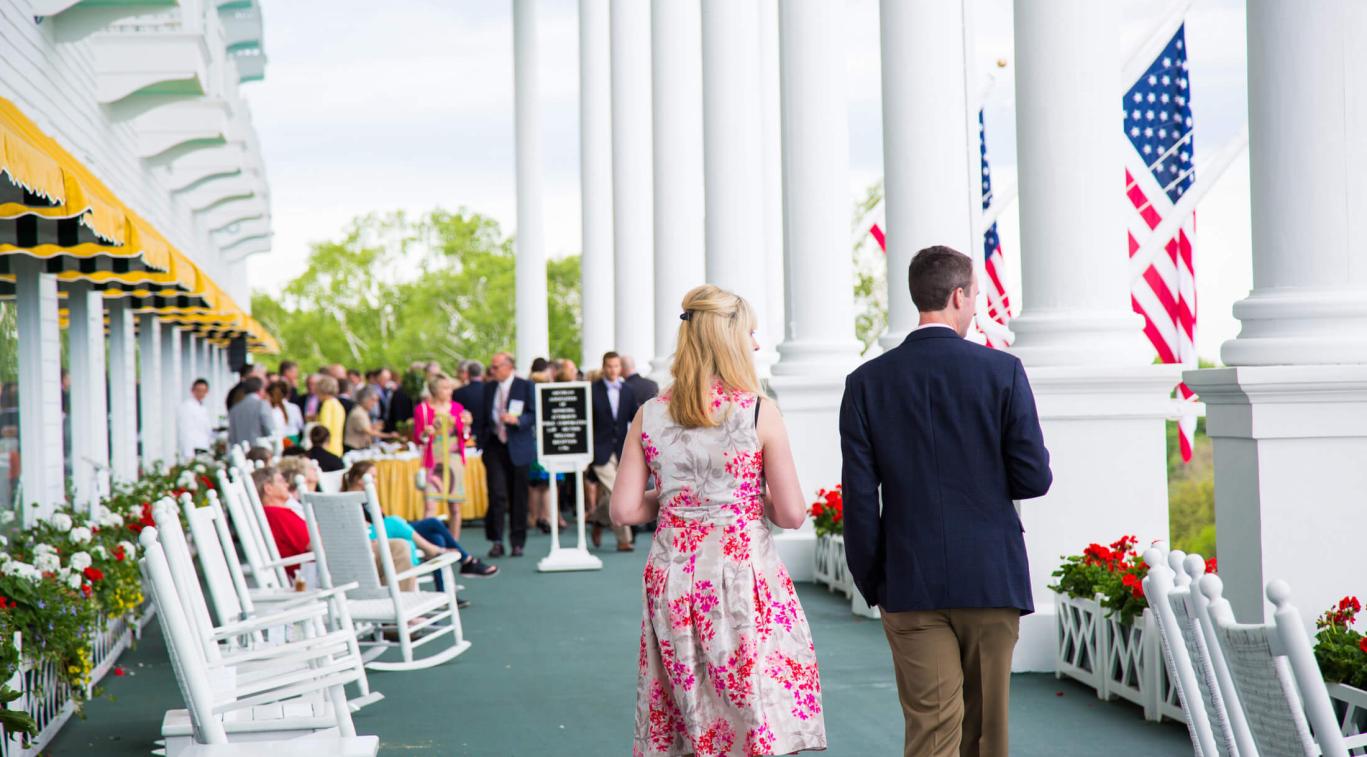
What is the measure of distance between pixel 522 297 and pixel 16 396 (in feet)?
58.7

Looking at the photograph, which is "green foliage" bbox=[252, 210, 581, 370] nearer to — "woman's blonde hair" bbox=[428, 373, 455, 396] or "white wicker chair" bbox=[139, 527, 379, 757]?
"woman's blonde hair" bbox=[428, 373, 455, 396]

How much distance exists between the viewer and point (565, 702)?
815 cm

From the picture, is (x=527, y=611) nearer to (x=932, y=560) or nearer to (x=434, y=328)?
(x=932, y=560)

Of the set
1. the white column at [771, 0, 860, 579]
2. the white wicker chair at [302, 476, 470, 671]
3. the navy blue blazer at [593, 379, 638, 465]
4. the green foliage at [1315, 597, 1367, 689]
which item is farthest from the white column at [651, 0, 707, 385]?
the green foliage at [1315, 597, 1367, 689]

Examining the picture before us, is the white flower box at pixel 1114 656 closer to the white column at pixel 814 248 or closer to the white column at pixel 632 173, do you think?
the white column at pixel 814 248

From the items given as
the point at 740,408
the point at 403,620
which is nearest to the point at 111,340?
the point at 403,620

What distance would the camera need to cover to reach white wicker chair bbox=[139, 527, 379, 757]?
5.05m

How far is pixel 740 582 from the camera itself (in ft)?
15.9

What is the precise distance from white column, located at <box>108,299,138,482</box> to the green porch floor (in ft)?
15.7

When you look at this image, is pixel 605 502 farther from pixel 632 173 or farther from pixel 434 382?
pixel 632 173

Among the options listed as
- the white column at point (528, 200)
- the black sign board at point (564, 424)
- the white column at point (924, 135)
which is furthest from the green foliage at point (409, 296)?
the white column at point (924, 135)

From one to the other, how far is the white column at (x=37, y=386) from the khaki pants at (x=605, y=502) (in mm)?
5582

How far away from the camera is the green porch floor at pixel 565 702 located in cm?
698

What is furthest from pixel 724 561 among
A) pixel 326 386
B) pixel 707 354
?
pixel 326 386
